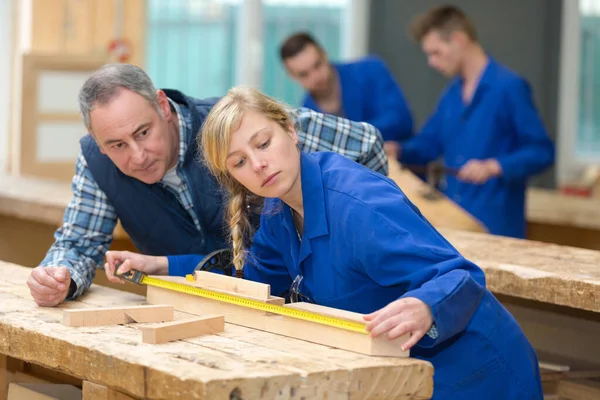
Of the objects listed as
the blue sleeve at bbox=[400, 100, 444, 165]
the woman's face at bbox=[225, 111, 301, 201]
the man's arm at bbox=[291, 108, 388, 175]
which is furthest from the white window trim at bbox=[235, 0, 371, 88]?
the woman's face at bbox=[225, 111, 301, 201]

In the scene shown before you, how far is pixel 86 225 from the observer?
3.16 m

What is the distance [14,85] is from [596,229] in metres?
4.07

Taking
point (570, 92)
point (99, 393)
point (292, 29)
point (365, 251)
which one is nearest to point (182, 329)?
point (99, 393)

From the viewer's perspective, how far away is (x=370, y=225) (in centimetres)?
229

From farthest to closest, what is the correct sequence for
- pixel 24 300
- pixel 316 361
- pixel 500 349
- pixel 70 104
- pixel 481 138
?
pixel 70 104 → pixel 481 138 → pixel 24 300 → pixel 500 349 → pixel 316 361

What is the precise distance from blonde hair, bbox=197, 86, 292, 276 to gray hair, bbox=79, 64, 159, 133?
41 cm

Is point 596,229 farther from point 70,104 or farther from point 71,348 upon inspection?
point 71,348

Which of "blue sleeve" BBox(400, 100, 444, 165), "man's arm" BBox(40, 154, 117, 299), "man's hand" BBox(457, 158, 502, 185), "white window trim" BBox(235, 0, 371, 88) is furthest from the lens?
"white window trim" BBox(235, 0, 371, 88)

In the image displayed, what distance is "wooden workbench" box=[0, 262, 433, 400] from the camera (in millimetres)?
1940

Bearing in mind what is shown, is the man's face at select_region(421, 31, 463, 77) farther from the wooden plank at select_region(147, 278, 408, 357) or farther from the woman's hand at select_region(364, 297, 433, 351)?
the woman's hand at select_region(364, 297, 433, 351)

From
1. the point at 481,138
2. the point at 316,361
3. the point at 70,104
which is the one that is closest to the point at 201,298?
the point at 316,361

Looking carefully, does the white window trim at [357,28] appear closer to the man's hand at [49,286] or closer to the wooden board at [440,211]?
the wooden board at [440,211]

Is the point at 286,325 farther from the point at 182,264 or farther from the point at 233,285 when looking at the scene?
the point at 182,264

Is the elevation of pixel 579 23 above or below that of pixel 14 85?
above
